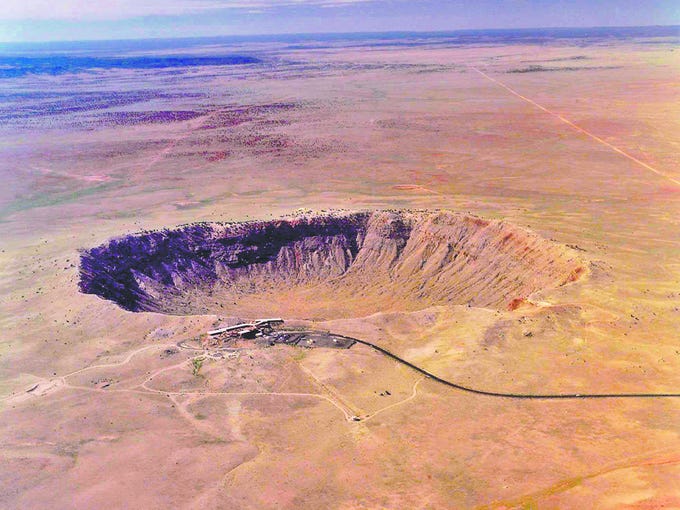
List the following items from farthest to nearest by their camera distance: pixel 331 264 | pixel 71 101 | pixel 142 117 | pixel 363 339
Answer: pixel 71 101
pixel 142 117
pixel 331 264
pixel 363 339

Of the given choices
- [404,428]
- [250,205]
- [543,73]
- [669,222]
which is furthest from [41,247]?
[543,73]

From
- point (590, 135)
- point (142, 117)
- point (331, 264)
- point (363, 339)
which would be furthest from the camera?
point (142, 117)

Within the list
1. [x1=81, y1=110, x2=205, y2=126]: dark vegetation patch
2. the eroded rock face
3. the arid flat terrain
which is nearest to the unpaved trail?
the arid flat terrain

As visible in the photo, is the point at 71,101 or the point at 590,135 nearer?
the point at 590,135

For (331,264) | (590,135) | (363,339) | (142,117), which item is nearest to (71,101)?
(142,117)

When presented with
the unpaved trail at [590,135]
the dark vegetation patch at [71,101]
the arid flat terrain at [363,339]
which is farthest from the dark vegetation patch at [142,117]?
the unpaved trail at [590,135]

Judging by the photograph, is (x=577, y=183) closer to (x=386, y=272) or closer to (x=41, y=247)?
(x=386, y=272)

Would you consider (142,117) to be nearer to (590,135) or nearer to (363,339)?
(590,135)
